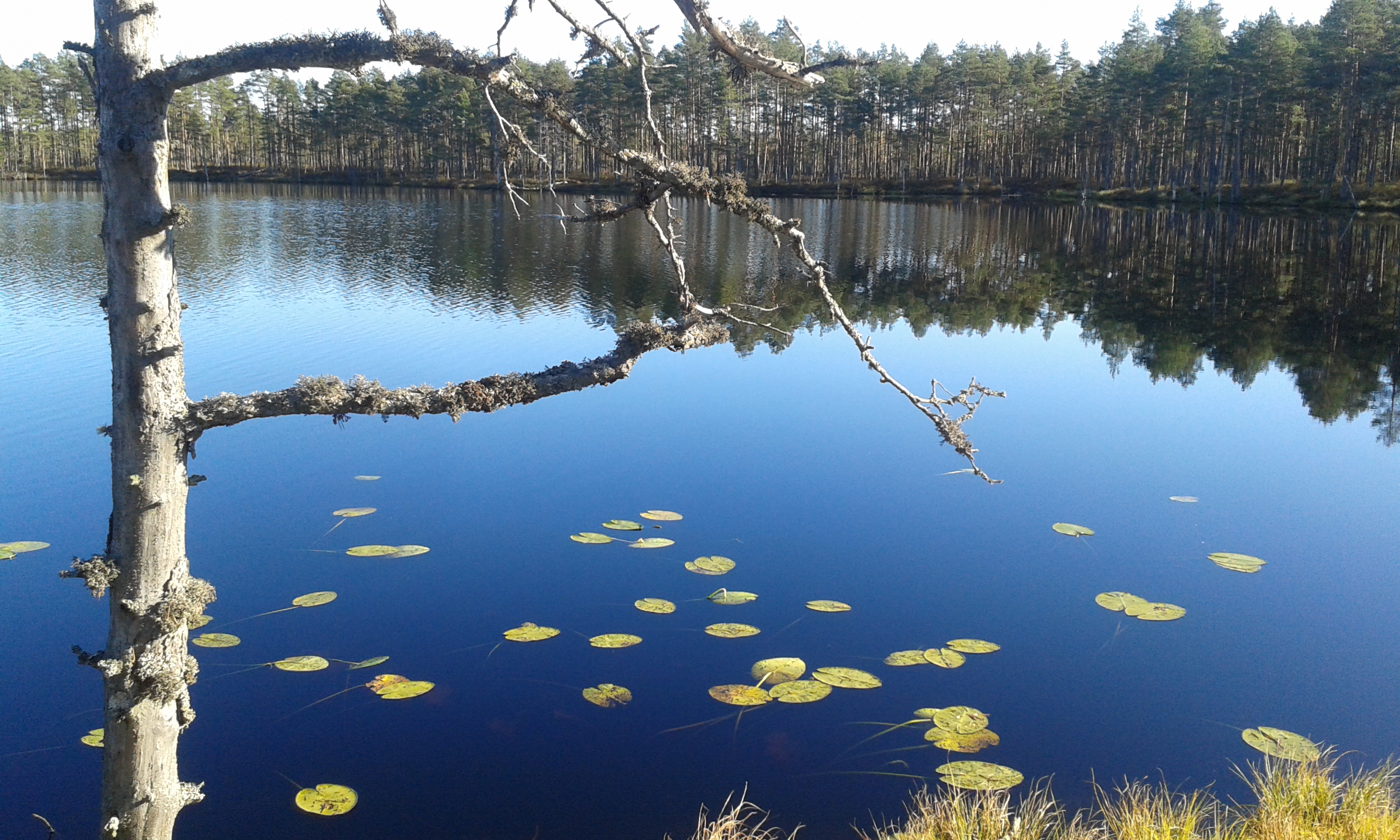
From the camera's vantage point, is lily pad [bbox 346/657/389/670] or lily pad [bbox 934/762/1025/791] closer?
lily pad [bbox 934/762/1025/791]

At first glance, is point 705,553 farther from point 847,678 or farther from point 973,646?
point 973,646

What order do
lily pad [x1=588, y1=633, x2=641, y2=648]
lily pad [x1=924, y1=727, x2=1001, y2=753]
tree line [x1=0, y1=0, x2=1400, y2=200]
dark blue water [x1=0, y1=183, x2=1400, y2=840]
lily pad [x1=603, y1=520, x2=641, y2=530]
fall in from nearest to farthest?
dark blue water [x1=0, y1=183, x2=1400, y2=840]
lily pad [x1=924, y1=727, x2=1001, y2=753]
lily pad [x1=588, y1=633, x2=641, y2=648]
lily pad [x1=603, y1=520, x2=641, y2=530]
tree line [x1=0, y1=0, x2=1400, y2=200]

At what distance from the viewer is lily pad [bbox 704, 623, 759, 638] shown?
284 inches

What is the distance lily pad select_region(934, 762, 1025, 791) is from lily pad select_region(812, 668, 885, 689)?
83cm

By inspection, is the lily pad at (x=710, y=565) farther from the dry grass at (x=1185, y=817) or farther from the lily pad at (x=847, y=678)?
the dry grass at (x=1185, y=817)

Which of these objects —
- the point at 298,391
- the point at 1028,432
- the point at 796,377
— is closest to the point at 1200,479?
the point at 1028,432

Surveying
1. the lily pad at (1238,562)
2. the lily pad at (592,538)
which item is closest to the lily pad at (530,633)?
the lily pad at (592,538)

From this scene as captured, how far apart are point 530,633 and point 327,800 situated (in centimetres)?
200

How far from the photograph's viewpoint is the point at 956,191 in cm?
7669

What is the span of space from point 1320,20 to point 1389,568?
218 feet

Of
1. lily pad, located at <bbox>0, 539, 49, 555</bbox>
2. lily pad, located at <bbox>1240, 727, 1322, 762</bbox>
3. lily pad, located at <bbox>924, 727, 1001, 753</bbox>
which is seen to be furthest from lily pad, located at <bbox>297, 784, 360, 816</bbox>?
lily pad, located at <bbox>1240, 727, 1322, 762</bbox>

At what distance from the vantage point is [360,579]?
8.09 m

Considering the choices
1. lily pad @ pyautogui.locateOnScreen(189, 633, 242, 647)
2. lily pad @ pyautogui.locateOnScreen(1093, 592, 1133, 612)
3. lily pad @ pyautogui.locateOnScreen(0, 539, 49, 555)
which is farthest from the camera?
lily pad @ pyautogui.locateOnScreen(0, 539, 49, 555)

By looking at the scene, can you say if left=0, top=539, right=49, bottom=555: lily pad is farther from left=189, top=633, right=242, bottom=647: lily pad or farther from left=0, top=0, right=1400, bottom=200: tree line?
left=0, top=0, right=1400, bottom=200: tree line
